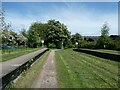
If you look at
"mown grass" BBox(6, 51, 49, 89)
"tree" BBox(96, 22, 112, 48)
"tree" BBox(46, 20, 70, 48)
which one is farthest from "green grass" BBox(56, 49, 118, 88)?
"tree" BBox(46, 20, 70, 48)

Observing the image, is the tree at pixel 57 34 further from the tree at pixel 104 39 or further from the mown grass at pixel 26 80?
the mown grass at pixel 26 80

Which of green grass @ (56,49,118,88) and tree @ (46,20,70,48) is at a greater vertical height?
tree @ (46,20,70,48)

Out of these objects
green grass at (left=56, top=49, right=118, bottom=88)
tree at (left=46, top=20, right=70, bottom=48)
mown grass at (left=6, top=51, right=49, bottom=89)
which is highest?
tree at (left=46, top=20, right=70, bottom=48)

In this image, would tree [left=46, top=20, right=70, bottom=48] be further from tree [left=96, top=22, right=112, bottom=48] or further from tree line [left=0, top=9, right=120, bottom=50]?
tree [left=96, top=22, right=112, bottom=48]

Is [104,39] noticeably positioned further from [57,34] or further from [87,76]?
[87,76]

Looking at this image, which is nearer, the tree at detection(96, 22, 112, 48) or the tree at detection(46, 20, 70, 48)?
the tree at detection(96, 22, 112, 48)

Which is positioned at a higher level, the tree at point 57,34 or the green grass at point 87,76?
the tree at point 57,34

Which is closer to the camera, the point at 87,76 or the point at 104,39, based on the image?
the point at 87,76

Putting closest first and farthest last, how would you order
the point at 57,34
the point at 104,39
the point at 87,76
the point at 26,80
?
the point at 26,80
the point at 87,76
the point at 104,39
the point at 57,34

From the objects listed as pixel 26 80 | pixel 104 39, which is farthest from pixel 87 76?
pixel 104 39

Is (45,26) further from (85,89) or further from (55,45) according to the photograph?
(85,89)

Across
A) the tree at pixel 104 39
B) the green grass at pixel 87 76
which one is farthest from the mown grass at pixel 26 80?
the tree at pixel 104 39

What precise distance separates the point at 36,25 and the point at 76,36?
1265 inches

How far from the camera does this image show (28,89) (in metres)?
12.5
